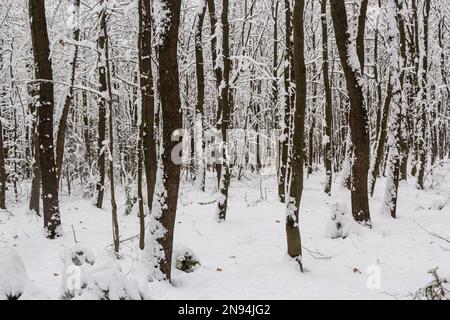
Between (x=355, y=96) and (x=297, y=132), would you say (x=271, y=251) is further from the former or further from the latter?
(x=355, y=96)

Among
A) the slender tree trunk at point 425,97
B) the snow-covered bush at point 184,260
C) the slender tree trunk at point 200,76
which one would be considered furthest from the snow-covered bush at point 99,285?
the slender tree trunk at point 425,97

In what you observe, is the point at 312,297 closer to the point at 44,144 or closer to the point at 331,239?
the point at 331,239

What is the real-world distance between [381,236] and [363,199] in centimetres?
95

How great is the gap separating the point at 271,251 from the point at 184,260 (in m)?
2.01

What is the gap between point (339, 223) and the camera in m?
8.53

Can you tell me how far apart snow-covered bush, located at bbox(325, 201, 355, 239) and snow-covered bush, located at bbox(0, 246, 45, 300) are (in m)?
5.79

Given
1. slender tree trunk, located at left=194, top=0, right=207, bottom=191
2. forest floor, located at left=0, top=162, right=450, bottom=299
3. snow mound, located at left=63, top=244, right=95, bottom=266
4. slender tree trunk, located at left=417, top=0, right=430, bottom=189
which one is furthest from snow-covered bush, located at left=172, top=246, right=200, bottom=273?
slender tree trunk, located at left=417, top=0, right=430, bottom=189

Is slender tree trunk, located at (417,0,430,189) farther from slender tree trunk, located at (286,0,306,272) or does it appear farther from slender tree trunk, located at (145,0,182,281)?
slender tree trunk, located at (145,0,182,281)

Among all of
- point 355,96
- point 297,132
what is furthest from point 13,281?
point 355,96

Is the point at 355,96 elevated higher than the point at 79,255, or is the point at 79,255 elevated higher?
the point at 355,96

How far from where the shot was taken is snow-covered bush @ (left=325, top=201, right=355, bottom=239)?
332 inches

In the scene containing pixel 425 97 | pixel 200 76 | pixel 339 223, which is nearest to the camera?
pixel 339 223

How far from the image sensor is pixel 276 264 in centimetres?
694

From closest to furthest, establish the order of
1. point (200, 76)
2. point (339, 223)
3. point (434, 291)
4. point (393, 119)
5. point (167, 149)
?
1. point (434, 291)
2. point (167, 149)
3. point (339, 223)
4. point (393, 119)
5. point (200, 76)
